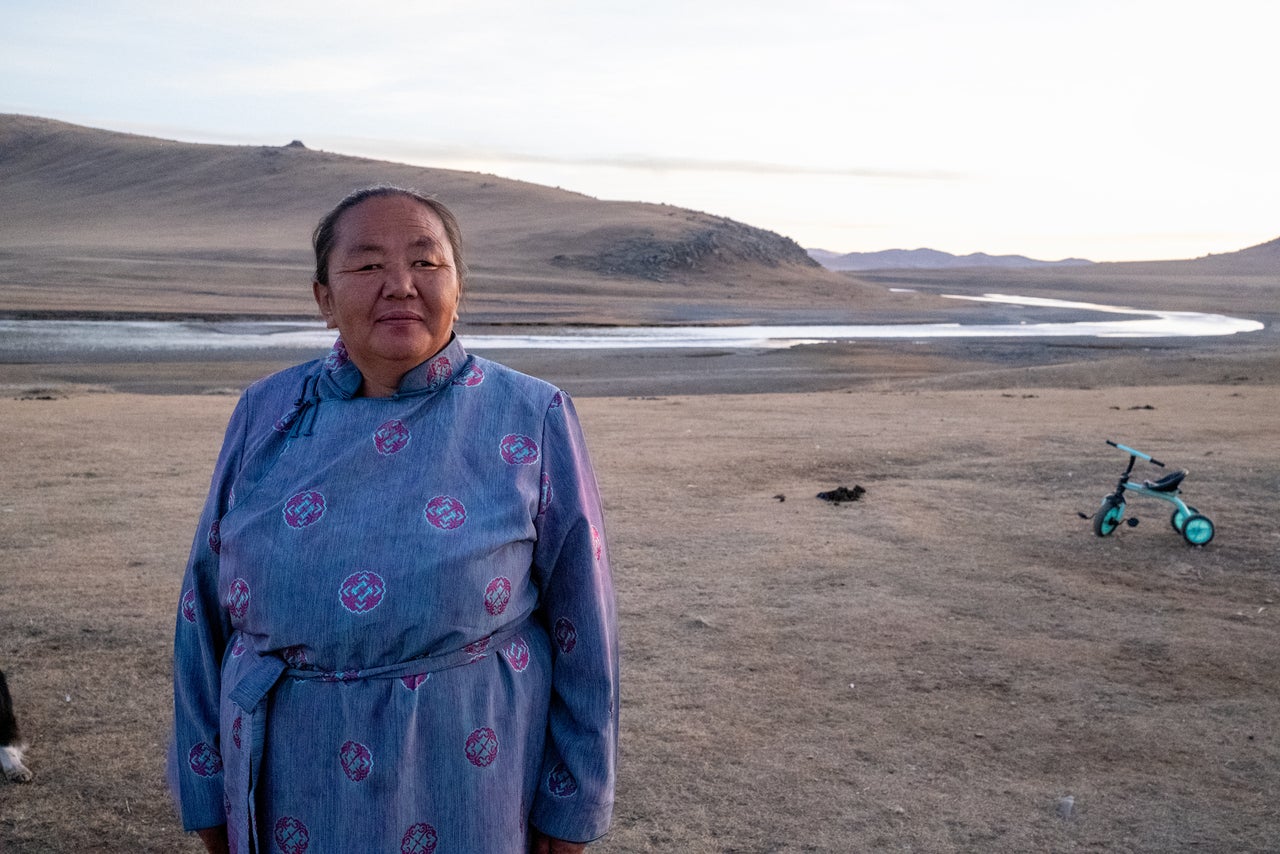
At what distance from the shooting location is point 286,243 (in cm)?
6644

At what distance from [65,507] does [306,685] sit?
6.45 m

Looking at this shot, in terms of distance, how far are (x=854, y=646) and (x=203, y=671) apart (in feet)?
Result: 11.6

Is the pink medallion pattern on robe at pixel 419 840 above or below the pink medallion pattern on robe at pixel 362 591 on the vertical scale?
below

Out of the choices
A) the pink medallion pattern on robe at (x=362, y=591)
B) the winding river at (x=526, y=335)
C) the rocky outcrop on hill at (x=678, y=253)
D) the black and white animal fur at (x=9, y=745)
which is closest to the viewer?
the pink medallion pattern on robe at (x=362, y=591)

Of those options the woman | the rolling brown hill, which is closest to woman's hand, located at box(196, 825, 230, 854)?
the woman

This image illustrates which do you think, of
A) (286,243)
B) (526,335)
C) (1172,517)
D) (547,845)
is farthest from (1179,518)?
(286,243)

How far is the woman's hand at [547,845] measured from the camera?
2.09 meters

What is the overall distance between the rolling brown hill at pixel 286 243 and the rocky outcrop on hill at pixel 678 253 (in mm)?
128

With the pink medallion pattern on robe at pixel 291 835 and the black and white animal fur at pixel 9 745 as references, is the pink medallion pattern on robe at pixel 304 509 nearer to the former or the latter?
the pink medallion pattern on robe at pixel 291 835

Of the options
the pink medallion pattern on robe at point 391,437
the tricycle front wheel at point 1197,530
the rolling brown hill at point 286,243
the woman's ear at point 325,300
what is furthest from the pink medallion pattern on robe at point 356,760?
the rolling brown hill at point 286,243

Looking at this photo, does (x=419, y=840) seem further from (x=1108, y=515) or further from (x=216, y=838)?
(x=1108, y=515)

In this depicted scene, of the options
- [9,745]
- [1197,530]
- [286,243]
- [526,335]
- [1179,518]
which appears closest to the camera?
[9,745]

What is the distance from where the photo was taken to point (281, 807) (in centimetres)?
196

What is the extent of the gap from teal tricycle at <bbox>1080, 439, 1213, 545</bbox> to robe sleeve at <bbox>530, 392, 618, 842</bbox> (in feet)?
17.5
